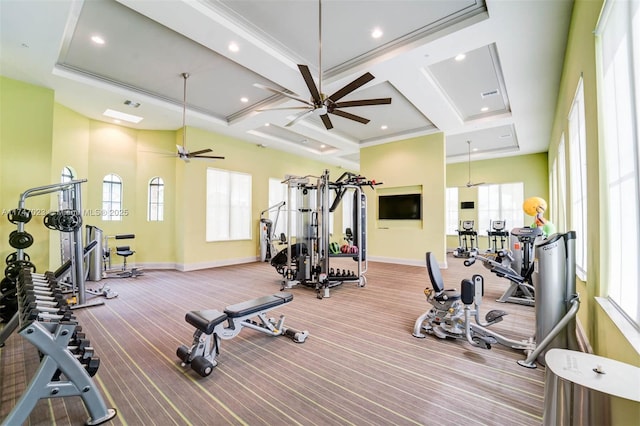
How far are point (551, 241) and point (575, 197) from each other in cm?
210

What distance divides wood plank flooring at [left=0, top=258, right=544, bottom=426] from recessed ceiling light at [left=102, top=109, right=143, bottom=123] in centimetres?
439

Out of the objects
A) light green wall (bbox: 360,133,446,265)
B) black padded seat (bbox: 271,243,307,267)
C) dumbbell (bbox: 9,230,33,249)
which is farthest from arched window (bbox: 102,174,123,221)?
light green wall (bbox: 360,133,446,265)

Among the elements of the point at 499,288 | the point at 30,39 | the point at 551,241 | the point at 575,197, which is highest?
the point at 30,39

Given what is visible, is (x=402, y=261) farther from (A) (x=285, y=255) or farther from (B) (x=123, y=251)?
(B) (x=123, y=251)

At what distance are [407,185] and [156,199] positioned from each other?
7.07 m

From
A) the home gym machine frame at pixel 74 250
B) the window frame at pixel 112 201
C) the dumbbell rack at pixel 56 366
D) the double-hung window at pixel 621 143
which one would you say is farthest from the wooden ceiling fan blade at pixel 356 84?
the window frame at pixel 112 201

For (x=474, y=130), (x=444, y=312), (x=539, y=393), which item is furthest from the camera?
(x=474, y=130)

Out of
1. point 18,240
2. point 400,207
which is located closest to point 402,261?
point 400,207

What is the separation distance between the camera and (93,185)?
21.5 feet

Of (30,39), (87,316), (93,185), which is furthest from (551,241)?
(93,185)

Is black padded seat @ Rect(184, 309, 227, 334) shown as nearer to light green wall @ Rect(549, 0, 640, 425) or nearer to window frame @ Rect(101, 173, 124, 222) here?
light green wall @ Rect(549, 0, 640, 425)

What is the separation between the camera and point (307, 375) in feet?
7.64

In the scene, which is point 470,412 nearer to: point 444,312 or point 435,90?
point 444,312

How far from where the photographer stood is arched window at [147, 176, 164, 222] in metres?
7.37
